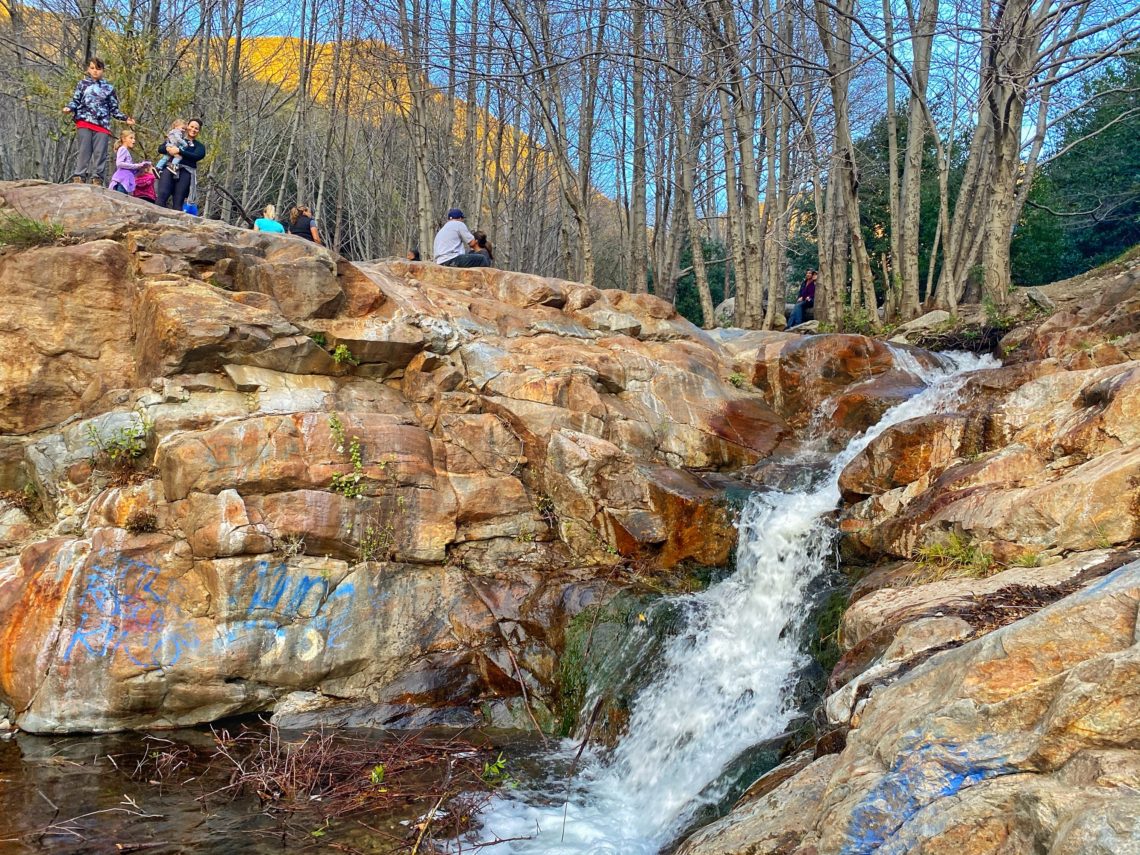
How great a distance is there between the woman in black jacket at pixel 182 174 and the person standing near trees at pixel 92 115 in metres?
0.72

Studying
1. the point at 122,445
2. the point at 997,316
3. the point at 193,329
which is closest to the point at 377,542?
the point at 122,445

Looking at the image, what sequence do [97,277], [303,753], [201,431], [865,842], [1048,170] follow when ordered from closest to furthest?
[865,842] < [303,753] < [201,431] < [97,277] < [1048,170]

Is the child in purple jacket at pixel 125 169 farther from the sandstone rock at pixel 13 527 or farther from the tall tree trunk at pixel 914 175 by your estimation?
the tall tree trunk at pixel 914 175

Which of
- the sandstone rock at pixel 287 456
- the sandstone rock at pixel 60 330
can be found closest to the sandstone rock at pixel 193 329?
the sandstone rock at pixel 60 330

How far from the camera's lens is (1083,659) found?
3377 millimetres

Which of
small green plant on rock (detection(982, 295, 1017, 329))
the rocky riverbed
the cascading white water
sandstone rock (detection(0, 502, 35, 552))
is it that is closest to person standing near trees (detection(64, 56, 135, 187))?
the rocky riverbed

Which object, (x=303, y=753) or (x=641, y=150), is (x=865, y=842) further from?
(x=641, y=150)

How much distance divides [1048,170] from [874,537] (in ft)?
52.3

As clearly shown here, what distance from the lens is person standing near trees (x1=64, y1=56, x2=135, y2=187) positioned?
9.98m

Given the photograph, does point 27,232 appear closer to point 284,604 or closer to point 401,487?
point 401,487

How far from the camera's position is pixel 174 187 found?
1113cm

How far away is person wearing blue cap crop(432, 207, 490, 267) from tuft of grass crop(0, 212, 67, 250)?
5.27 m

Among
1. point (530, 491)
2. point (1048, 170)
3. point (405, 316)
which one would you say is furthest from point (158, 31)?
point (1048, 170)

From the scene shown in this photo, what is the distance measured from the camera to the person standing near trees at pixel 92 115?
393 inches
